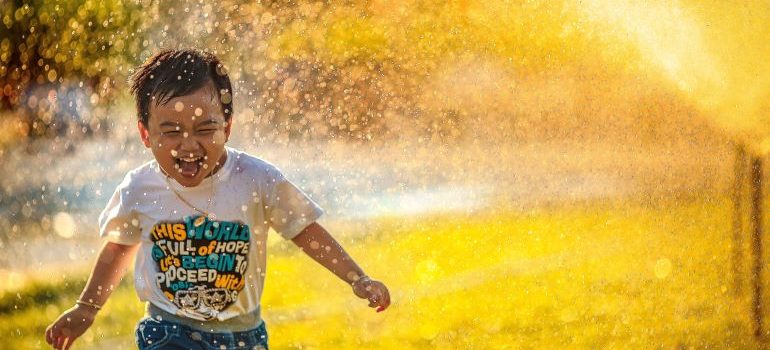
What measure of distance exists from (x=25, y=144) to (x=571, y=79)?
3.69 meters

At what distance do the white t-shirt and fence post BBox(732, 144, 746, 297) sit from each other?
291 cm

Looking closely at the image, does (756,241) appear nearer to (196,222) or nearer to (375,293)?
(375,293)

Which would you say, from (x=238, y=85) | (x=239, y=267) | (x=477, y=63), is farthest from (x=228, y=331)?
(x=477, y=63)

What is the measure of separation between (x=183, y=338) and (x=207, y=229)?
28 cm

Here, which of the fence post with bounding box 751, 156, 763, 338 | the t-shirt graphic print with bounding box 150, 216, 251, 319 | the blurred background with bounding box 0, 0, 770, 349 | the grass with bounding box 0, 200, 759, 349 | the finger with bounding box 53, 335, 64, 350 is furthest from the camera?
the blurred background with bounding box 0, 0, 770, 349

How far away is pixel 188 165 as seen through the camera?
9.62 feet

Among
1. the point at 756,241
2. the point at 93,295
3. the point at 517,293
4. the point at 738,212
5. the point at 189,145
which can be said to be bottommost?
the point at 93,295

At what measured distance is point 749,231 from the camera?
Result: 565cm

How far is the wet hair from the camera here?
9.66 ft

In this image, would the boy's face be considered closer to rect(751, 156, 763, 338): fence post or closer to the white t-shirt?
the white t-shirt

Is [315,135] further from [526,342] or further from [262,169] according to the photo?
[262,169]

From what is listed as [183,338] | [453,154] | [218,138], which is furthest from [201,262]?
[453,154]

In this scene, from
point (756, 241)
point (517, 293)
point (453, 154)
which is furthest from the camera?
point (453, 154)

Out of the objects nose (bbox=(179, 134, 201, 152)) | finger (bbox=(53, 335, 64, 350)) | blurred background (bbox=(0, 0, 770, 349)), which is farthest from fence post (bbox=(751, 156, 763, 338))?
finger (bbox=(53, 335, 64, 350))
